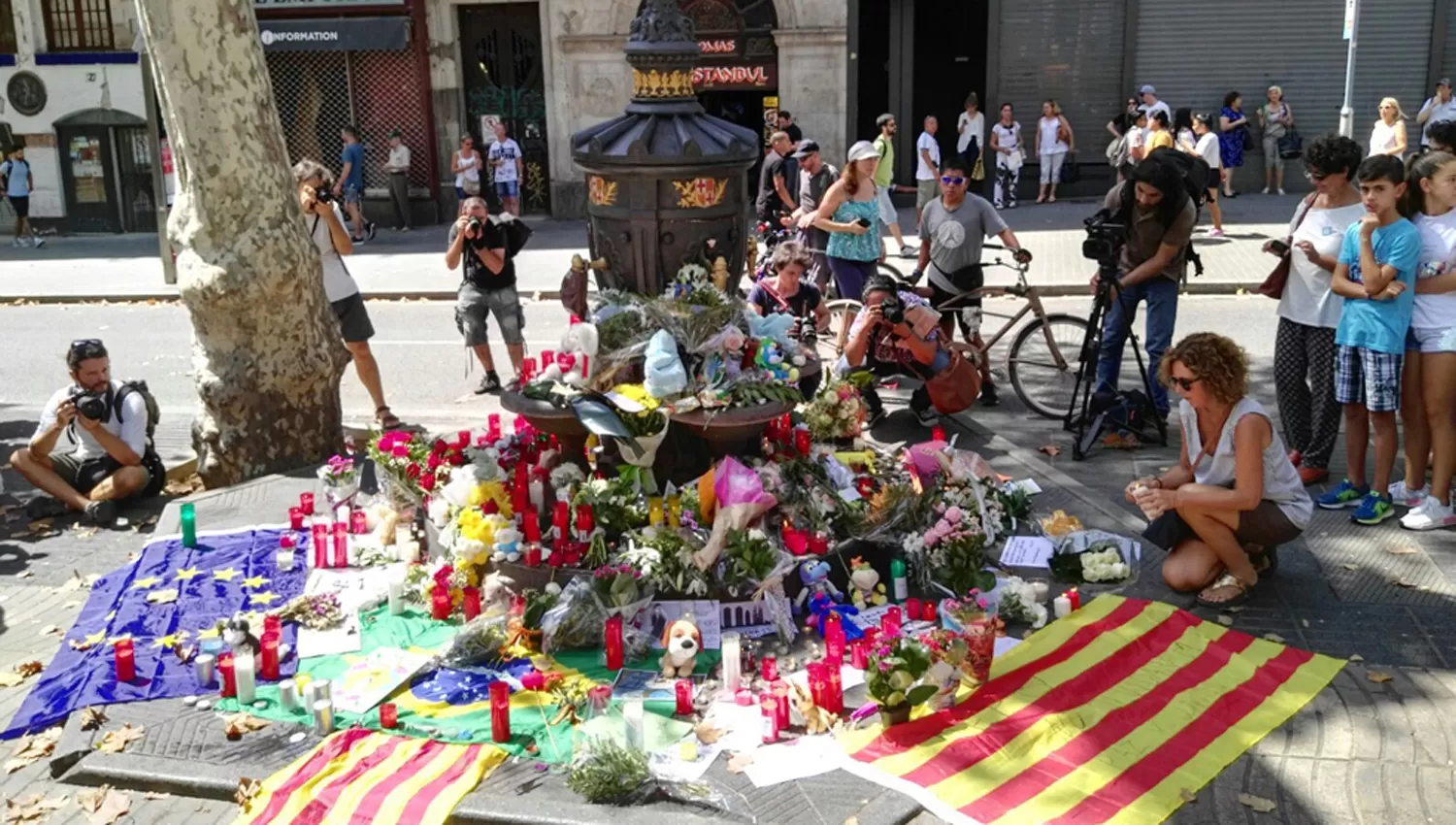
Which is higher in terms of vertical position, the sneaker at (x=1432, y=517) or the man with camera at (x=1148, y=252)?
the man with camera at (x=1148, y=252)

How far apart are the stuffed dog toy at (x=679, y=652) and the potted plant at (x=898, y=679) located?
931mm

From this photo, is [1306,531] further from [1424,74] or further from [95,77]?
[95,77]

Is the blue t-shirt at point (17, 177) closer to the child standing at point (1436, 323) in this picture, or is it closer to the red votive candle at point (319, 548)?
the red votive candle at point (319, 548)

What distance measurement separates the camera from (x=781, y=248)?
9383 mm

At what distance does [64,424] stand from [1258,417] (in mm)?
6954

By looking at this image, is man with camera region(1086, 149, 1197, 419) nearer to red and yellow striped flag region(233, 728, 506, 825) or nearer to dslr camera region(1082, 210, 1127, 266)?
dslr camera region(1082, 210, 1127, 266)

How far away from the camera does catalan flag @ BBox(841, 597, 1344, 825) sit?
5.12 m

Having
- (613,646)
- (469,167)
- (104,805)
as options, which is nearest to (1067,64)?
(469,167)

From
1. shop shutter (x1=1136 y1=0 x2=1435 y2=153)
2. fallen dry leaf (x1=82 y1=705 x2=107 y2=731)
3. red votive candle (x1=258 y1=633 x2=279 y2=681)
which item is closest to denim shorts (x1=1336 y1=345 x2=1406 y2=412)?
red votive candle (x1=258 y1=633 x2=279 y2=681)

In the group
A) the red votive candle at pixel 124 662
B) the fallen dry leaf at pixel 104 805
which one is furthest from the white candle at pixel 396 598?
the fallen dry leaf at pixel 104 805

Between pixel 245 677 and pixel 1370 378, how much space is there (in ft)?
19.7

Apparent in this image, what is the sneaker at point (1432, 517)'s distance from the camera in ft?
24.6

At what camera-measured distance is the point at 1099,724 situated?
18.5 ft

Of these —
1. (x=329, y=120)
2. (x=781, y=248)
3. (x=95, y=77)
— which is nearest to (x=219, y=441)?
(x=781, y=248)
